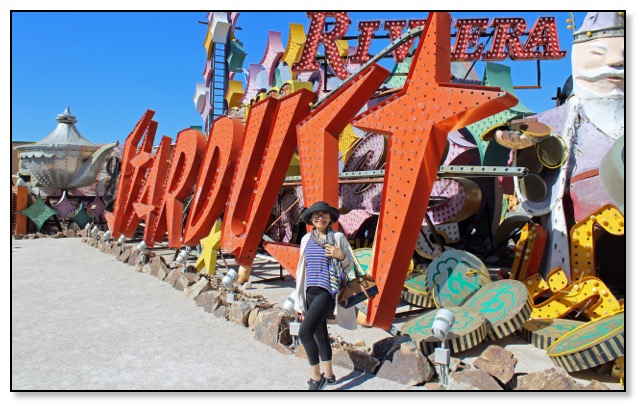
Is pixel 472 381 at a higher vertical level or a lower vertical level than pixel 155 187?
lower

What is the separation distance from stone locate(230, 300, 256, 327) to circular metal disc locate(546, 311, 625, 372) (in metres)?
3.21

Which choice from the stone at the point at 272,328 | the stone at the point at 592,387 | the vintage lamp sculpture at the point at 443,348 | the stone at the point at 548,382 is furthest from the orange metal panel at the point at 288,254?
the stone at the point at 592,387

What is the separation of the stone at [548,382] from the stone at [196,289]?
485 cm

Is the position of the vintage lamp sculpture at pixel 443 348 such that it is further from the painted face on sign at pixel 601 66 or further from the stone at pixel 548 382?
the painted face on sign at pixel 601 66

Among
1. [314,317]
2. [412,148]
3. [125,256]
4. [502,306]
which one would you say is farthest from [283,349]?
[125,256]

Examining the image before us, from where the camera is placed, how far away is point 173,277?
8875 mm

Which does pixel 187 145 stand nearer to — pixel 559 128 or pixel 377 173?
pixel 377 173

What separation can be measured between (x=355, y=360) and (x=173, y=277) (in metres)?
5.00

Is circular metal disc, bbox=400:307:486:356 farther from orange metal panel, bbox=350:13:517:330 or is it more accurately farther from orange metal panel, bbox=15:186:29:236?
orange metal panel, bbox=15:186:29:236

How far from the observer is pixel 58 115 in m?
22.8

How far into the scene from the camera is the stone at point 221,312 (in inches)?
260

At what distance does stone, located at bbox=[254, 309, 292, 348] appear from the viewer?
17.6 ft

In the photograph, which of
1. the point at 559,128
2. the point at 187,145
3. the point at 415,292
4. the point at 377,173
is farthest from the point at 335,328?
the point at 187,145

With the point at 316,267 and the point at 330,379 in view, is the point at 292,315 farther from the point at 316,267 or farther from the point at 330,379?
the point at 316,267
